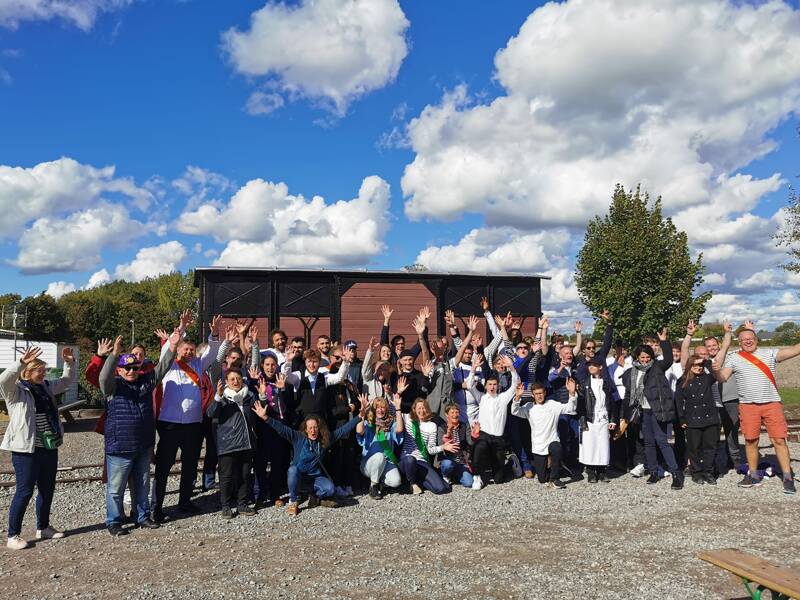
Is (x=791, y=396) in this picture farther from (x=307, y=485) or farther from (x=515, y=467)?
(x=307, y=485)

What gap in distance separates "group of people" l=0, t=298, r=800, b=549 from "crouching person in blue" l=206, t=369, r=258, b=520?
0.06ft

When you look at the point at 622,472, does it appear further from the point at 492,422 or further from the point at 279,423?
the point at 279,423

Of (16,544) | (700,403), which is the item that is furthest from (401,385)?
(16,544)

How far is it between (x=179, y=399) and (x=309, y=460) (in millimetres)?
1707

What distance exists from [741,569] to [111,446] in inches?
222

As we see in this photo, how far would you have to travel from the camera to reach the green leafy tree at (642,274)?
2620cm

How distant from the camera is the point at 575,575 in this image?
498 centimetres

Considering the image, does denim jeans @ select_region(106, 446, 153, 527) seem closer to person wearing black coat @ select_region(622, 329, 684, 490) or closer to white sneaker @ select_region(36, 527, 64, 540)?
white sneaker @ select_region(36, 527, 64, 540)

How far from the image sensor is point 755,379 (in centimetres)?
786

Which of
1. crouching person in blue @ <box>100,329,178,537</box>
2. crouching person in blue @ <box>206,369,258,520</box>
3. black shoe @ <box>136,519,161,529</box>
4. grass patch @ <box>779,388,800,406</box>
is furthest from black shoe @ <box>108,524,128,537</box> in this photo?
grass patch @ <box>779,388,800,406</box>

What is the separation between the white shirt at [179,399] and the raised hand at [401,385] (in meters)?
2.69

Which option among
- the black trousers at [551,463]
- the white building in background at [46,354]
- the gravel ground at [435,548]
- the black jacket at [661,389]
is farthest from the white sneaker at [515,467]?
the white building in background at [46,354]

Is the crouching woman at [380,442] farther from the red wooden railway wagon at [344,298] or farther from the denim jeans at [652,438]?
the red wooden railway wagon at [344,298]

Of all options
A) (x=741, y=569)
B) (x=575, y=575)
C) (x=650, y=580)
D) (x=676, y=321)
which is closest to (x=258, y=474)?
(x=575, y=575)
